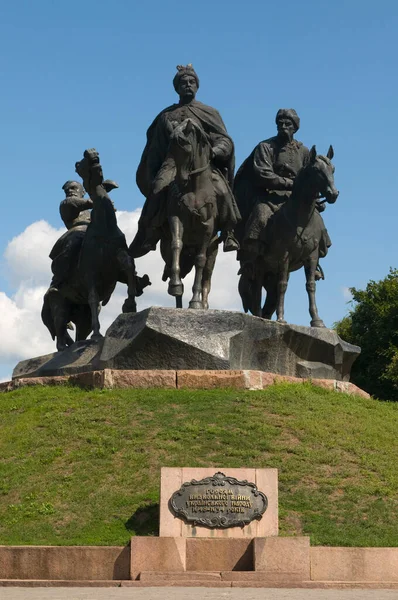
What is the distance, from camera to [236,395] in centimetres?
1836

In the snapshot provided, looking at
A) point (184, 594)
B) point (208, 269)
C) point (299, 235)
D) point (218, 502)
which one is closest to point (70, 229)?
Answer: point (208, 269)

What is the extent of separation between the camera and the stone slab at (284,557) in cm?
1223

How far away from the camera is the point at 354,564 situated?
12.4m

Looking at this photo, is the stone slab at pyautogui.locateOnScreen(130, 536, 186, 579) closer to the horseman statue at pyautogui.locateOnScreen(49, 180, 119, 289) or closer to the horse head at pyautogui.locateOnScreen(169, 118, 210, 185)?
the horse head at pyautogui.locateOnScreen(169, 118, 210, 185)

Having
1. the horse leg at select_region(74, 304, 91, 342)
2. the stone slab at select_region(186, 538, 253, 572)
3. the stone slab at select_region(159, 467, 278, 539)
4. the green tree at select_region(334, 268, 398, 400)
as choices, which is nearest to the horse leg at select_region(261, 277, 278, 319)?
the horse leg at select_region(74, 304, 91, 342)

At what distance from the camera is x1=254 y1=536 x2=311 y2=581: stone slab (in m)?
12.2

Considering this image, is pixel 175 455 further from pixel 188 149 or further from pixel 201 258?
pixel 188 149

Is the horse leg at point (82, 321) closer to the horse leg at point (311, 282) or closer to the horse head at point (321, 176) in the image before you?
the horse leg at point (311, 282)

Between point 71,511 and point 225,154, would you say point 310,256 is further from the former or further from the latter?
point 71,511

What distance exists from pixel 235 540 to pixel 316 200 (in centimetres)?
1016

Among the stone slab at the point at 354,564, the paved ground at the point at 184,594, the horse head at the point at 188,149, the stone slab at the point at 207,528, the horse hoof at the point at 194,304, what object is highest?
the horse head at the point at 188,149

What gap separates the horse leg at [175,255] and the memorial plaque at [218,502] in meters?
7.16

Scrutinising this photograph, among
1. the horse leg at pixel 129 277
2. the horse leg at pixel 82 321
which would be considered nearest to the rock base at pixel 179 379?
the horse leg at pixel 129 277

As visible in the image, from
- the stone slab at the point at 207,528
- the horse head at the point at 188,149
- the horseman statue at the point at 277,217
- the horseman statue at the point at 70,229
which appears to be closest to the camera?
the stone slab at the point at 207,528
